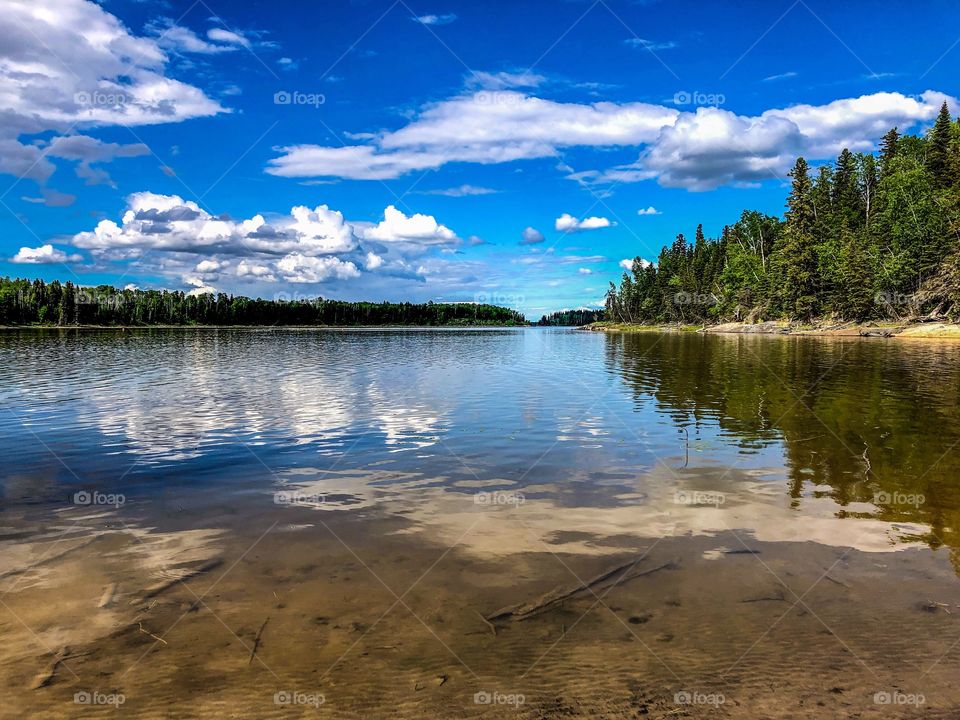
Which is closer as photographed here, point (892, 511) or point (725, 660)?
point (725, 660)

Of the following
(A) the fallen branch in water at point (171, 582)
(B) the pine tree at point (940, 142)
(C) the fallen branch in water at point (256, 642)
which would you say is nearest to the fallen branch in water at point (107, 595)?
(A) the fallen branch in water at point (171, 582)

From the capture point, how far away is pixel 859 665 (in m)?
6.45

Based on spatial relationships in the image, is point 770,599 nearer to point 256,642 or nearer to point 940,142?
point 256,642

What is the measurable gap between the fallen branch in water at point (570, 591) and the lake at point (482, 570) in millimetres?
46

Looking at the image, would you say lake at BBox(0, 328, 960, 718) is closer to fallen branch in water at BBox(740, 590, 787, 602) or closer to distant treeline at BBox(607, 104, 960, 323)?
fallen branch in water at BBox(740, 590, 787, 602)

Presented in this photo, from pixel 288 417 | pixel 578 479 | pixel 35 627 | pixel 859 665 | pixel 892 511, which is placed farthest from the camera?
pixel 288 417

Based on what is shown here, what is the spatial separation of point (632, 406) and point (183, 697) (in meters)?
23.5

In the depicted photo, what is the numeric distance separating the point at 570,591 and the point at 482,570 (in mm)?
1514

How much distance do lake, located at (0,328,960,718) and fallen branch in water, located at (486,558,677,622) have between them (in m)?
0.05

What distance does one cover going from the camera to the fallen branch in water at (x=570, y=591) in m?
7.59

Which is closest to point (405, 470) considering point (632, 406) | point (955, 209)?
point (632, 406)

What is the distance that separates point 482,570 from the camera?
9031 millimetres

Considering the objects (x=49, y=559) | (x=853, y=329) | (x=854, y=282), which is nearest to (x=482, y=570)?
(x=49, y=559)

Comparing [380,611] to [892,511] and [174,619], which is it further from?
[892,511]
